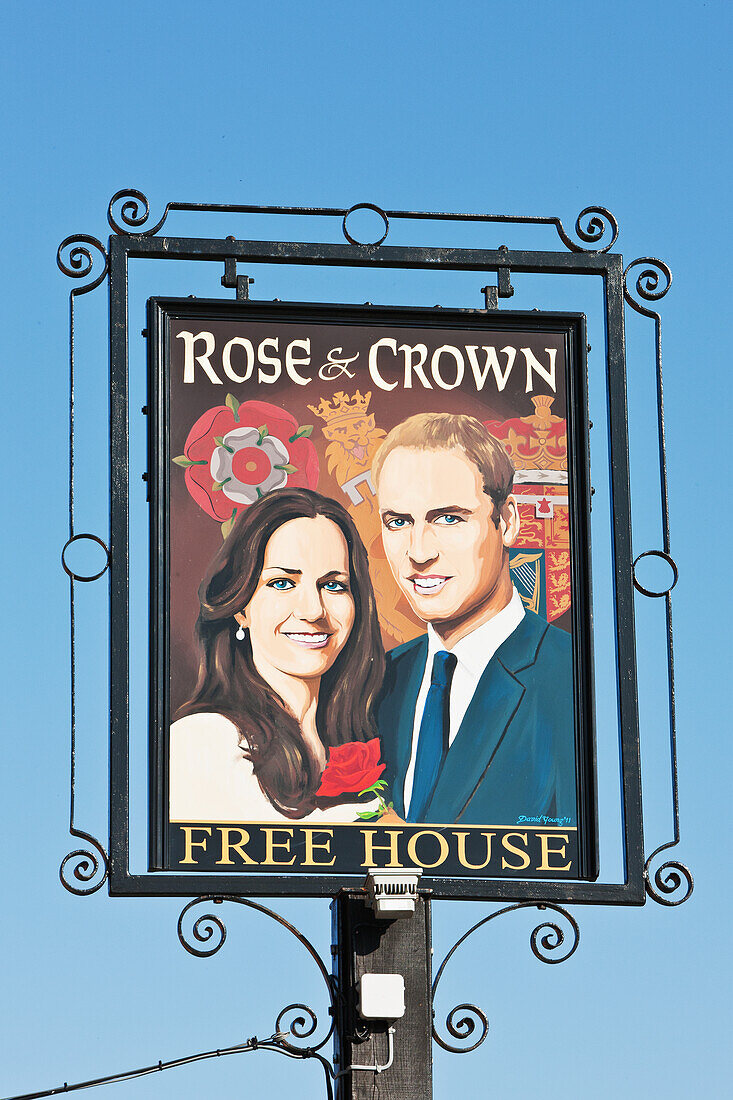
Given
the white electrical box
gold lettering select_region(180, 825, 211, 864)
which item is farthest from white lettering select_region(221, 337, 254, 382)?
the white electrical box

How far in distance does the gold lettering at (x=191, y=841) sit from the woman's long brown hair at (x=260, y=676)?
A: 1.01 feet

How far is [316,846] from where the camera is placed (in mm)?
9352

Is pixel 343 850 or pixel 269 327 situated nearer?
pixel 343 850

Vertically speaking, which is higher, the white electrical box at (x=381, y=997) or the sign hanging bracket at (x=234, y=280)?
the sign hanging bracket at (x=234, y=280)

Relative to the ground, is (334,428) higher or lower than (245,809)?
higher

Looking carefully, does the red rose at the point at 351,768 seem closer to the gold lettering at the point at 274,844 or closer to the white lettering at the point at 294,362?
the gold lettering at the point at 274,844

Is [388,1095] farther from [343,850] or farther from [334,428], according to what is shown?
[334,428]

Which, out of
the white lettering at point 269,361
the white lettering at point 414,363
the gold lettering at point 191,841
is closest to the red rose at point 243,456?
the white lettering at point 269,361

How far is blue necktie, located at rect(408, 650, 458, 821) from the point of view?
9500 mm

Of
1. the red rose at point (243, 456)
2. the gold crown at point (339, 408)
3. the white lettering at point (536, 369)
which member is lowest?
the red rose at point (243, 456)

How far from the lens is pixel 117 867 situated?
9.15 meters

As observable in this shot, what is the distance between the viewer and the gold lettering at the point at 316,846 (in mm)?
9320

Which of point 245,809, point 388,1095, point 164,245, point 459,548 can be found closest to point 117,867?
point 245,809

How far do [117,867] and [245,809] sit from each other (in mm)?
582
